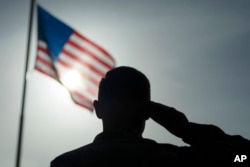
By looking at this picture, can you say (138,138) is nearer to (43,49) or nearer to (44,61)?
(44,61)

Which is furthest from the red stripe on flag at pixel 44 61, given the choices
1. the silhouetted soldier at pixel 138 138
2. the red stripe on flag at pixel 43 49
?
the silhouetted soldier at pixel 138 138

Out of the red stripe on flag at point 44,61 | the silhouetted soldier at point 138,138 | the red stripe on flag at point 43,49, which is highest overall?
the red stripe on flag at point 43,49

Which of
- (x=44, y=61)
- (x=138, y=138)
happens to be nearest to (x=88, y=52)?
(x=44, y=61)

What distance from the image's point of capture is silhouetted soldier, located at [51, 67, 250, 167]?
1786 millimetres

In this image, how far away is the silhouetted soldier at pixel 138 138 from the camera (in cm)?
179

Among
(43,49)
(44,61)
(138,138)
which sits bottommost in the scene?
(138,138)

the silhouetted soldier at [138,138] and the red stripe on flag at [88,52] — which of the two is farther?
the red stripe on flag at [88,52]

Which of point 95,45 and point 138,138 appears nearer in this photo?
point 138,138

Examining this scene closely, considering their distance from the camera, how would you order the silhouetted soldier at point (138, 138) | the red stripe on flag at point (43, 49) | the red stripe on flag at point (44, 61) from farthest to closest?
the red stripe on flag at point (43, 49) < the red stripe on flag at point (44, 61) < the silhouetted soldier at point (138, 138)

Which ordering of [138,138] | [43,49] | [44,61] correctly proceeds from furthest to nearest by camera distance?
[43,49], [44,61], [138,138]

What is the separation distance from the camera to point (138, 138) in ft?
6.56

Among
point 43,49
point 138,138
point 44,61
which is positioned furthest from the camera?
point 43,49

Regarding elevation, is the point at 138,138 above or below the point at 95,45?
below

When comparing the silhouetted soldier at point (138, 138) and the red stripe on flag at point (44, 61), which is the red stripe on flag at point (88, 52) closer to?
the red stripe on flag at point (44, 61)
